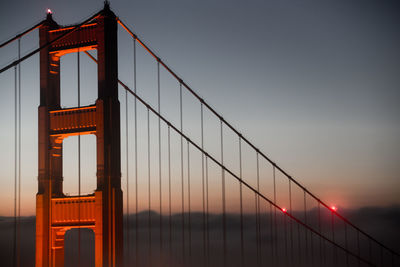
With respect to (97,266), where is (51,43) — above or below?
above

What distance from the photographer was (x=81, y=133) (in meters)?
29.8

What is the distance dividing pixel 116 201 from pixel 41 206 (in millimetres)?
3989

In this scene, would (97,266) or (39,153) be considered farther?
(39,153)

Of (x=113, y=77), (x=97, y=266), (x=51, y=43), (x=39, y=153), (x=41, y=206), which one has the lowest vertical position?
(x=97, y=266)

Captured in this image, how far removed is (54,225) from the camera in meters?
30.1

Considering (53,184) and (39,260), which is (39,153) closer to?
(53,184)

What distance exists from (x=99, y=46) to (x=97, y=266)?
31.9ft

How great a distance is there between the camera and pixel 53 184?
3038cm

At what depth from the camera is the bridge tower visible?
28406 mm

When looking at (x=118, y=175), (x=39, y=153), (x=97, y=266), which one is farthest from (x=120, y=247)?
(x=39, y=153)

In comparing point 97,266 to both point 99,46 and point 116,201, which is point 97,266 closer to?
point 116,201

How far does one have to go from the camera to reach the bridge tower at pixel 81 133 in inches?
1118

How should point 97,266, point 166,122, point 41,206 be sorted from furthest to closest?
1. point 166,122
2. point 41,206
3. point 97,266

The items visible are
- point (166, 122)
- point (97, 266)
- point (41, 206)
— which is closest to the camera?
point (97, 266)
